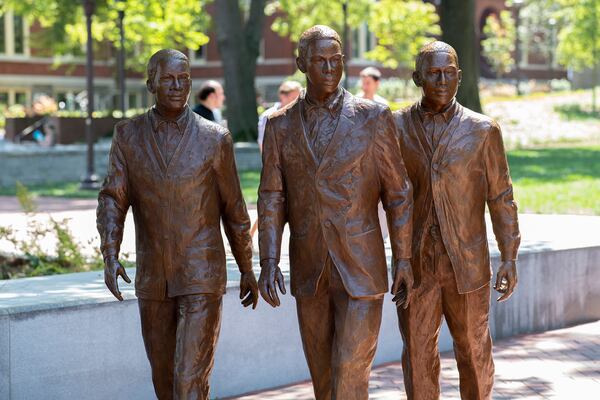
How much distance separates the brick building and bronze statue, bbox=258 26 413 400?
45064mm

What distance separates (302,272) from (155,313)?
789mm

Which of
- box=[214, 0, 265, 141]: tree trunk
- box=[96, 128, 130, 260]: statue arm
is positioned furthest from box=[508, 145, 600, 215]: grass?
box=[96, 128, 130, 260]: statue arm

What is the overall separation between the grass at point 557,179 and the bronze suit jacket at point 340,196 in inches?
399

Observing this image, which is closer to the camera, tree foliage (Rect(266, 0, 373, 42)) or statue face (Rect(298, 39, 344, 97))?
statue face (Rect(298, 39, 344, 97))

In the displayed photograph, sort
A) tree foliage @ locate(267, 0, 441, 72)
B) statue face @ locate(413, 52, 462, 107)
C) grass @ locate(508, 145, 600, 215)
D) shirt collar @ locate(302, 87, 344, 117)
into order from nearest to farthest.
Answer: shirt collar @ locate(302, 87, 344, 117) → statue face @ locate(413, 52, 462, 107) → grass @ locate(508, 145, 600, 215) → tree foliage @ locate(267, 0, 441, 72)

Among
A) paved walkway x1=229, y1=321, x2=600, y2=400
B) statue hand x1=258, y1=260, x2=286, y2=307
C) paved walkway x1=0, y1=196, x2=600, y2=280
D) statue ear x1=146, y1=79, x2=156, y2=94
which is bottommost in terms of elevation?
paved walkway x1=229, y1=321, x2=600, y2=400

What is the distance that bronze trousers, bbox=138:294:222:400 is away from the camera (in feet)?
19.3

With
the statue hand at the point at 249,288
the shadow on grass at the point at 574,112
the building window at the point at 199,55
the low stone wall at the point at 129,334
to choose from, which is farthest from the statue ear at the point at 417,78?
the building window at the point at 199,55

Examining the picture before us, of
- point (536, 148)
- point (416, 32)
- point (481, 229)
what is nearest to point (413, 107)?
point (481, 229)

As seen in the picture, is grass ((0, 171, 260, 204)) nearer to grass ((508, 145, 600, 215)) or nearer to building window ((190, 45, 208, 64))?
grass ((508, 145, 600, 215))

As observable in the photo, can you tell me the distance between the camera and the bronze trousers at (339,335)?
569 centimetres

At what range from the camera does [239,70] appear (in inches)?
1195

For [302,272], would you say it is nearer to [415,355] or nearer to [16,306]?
[415,355]

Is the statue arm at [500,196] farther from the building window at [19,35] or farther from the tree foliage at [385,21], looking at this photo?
the building window at [19,35]
